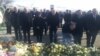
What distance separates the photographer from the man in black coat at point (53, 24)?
32.0 feet

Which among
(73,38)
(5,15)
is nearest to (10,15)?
(5,15)

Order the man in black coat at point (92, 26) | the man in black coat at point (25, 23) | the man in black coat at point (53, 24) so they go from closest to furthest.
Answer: the man in black coat at point (92, 26)
the man in black coat at point (53, 24)
the man in black coat at point (25, 23)

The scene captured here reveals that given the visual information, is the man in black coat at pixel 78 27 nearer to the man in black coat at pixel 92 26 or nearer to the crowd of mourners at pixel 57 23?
the crowd of mourners at pixel 57 23

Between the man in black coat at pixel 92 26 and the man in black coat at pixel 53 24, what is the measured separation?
84 cm

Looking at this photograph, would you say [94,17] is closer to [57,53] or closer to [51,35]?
[51,35]

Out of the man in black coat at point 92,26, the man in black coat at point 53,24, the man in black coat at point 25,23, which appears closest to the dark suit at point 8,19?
the man in black coat at point 25,23

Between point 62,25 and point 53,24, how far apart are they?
1.18 feet

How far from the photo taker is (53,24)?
9.90 meters

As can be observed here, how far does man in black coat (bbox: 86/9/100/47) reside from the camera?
30.8 feet

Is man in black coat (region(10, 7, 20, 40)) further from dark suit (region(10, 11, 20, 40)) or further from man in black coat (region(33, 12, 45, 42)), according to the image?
man in black coat (region(33, 12, 45, 42))

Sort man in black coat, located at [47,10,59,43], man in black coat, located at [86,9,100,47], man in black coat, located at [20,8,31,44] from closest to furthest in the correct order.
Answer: man in black coat, located at [86,9,100,47] → man in black coat, located at [47,10,59,43] → man in black coat, located at [20,8,31,44]

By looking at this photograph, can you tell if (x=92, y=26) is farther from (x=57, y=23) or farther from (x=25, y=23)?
(x=25, y=23)

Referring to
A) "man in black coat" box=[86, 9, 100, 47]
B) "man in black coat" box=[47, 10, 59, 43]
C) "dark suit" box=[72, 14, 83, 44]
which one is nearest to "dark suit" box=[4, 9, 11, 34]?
"man in black coat" box=[47, 10, 59, 43]

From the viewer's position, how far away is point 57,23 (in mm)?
9844
